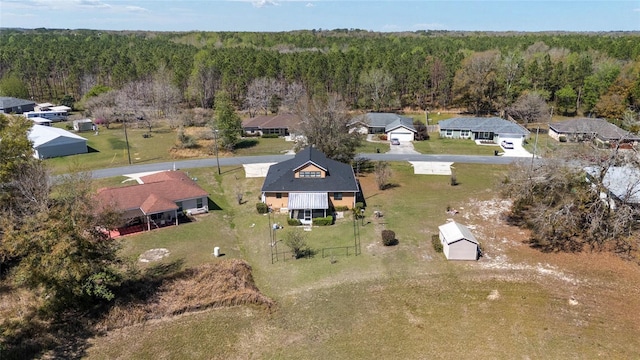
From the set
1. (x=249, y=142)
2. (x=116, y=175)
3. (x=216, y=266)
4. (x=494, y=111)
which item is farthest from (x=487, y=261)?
(x=494, y=111)

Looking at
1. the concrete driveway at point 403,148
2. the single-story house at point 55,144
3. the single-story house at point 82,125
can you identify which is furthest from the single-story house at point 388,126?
the single-story house at point 82,125

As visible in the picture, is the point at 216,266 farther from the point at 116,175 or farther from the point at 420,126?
the point at 420,126

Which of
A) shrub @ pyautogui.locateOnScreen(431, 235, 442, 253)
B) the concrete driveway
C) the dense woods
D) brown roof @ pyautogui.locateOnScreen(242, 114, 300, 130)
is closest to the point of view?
shrub @ pyautogui.locateOnScreen(431, 235, 442, 253)

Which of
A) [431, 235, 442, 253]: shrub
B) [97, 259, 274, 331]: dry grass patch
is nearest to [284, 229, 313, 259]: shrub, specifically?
[97, 259, 274, 331]: dry grass patch

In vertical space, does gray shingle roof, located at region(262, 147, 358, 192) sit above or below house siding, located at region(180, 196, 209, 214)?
above

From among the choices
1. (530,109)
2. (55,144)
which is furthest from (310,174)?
(530,109)

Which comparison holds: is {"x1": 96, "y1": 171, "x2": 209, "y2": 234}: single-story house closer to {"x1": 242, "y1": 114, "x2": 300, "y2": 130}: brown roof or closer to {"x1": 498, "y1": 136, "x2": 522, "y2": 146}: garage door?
{"x1": 242, "y1": 114, "x2": 300, "y2": 130}: brown roof

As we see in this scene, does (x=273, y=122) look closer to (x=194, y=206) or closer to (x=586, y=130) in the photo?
(x=194, y=206)
